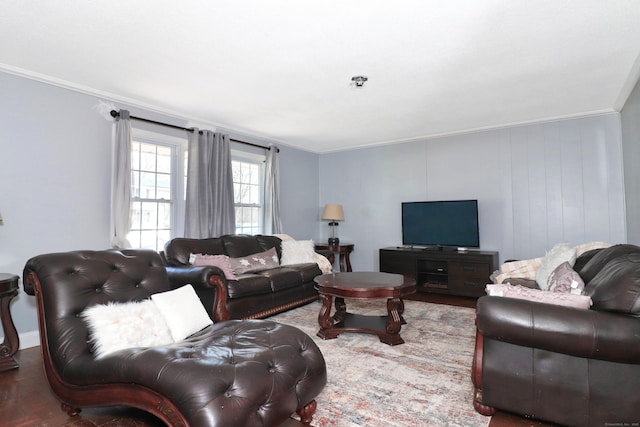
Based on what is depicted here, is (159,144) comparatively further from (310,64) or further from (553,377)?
(553,377)

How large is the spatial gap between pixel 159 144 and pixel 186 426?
3678 millimetres

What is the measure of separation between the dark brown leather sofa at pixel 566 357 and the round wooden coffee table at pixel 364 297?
116cm

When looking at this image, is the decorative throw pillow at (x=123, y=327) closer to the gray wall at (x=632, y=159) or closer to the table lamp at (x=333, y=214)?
the table lamp at (x=333, y=214)

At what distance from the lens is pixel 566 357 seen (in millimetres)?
1723

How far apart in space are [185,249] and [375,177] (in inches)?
139

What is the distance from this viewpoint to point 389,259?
216 inches

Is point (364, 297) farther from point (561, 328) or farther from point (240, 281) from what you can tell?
point (561, 328)

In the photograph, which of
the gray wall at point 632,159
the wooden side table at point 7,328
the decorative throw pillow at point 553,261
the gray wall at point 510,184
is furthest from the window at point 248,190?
the gray wall at point 632,159

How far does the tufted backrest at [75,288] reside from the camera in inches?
73.3

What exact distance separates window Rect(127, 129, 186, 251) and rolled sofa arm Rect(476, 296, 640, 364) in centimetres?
371

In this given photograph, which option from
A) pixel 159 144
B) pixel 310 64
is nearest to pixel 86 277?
pixel 310 64

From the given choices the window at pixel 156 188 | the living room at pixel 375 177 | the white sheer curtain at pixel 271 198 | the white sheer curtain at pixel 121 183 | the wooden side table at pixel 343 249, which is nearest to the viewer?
the living room at pixel 375 177

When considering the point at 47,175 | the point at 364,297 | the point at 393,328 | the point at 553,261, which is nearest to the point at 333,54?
the point at 364,297

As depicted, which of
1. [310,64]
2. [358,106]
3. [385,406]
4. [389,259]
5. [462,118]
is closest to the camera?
[385,406]
